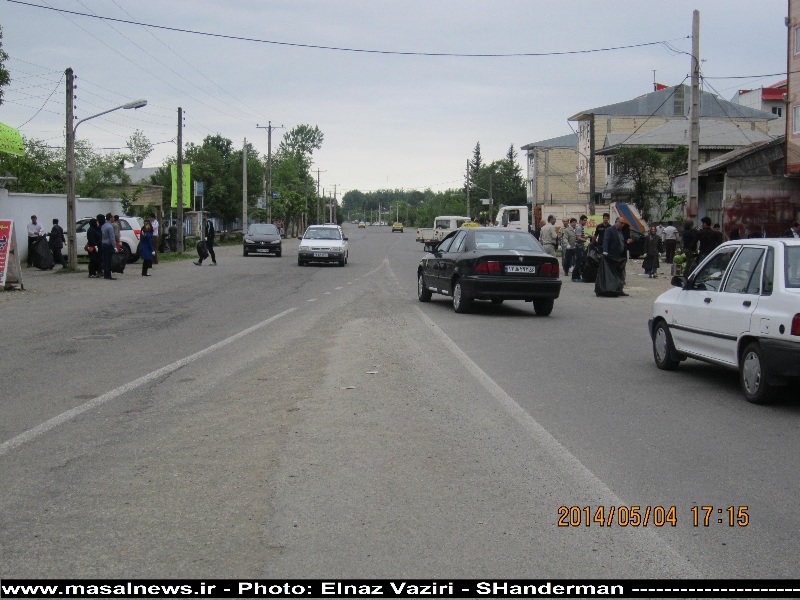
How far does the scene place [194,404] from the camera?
26.7 feet

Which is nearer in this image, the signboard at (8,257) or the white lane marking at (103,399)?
the white lane marking at (103,399)

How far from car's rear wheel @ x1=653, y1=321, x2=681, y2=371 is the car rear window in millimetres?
2118

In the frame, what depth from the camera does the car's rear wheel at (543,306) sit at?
16703mm

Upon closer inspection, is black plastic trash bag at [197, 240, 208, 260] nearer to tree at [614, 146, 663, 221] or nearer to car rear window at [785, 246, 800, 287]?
tree at [614, 146, 663, 221]

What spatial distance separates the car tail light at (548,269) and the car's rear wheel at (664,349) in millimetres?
5541

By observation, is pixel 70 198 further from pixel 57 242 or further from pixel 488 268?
pixel 488 268

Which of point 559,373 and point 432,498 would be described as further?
point 559,373

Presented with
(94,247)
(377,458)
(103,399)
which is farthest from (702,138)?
(377,458)

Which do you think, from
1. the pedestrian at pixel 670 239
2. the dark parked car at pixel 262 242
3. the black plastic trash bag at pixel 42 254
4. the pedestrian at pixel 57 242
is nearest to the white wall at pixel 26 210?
the black plastic trash bag at pixel 42 254

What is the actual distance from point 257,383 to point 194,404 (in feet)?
3.80

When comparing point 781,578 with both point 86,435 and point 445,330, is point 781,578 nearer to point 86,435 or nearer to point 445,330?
point 86,435

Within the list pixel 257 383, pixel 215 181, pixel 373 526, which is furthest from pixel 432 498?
pixel 215 181

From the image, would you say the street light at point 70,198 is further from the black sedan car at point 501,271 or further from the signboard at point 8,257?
the black sedan car at point 501,271
